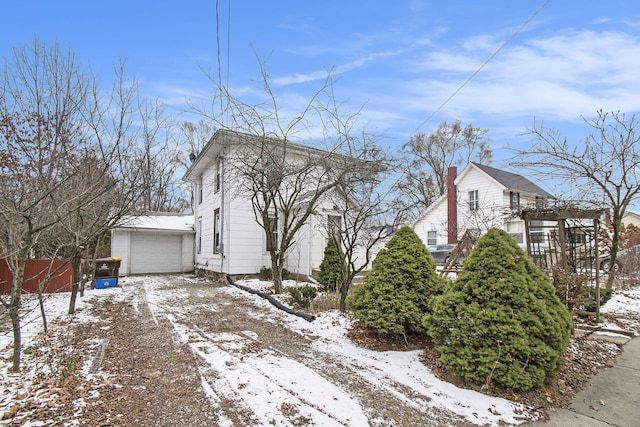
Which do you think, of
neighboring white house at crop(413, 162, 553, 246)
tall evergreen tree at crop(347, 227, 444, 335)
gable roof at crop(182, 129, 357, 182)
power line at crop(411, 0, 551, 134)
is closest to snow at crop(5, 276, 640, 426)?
tall evergreen tree at crop(347, 227, 444, 335)

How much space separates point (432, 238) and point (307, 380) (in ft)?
64.0

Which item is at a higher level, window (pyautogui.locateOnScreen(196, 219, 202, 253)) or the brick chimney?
the brick chimney

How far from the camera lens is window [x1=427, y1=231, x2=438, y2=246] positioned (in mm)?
21395

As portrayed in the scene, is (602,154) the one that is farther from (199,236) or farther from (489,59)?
(199,236)

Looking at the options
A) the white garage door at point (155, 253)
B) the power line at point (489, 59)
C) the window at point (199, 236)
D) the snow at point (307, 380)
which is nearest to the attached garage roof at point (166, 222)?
the white garage door at point (155, 253)

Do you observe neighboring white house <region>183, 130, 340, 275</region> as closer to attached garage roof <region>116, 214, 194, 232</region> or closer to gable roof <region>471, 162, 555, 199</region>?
attached garage roof <region>116, 214, 194, 232</region>

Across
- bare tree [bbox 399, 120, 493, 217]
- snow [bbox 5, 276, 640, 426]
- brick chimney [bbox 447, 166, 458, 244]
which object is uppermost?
bare tree [bbox 399, 120, 493, 217]

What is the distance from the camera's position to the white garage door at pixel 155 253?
15625mm

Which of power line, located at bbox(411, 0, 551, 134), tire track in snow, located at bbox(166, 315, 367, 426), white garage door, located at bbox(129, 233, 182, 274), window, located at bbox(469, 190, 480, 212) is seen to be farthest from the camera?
window, located at bbox(469, 190, 480, 212)

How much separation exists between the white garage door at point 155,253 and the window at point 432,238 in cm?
1445

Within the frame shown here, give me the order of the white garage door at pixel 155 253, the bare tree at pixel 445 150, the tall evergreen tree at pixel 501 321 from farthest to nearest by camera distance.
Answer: the bare tree at pixel 445 150 < the white garage door at pixel 155 253 < the tall evergreen tree at pixel 501 321

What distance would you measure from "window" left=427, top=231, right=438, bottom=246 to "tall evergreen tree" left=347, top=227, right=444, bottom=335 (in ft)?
57.4

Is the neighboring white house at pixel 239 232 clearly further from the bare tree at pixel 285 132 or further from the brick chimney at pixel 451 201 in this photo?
the brick chimney at pixel 451 201

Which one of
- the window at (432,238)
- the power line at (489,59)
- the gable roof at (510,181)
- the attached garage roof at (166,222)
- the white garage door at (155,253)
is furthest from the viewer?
the window at (432,238)
